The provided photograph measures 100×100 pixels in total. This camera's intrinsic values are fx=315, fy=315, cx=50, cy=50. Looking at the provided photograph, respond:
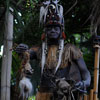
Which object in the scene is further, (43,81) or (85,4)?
(85,4)

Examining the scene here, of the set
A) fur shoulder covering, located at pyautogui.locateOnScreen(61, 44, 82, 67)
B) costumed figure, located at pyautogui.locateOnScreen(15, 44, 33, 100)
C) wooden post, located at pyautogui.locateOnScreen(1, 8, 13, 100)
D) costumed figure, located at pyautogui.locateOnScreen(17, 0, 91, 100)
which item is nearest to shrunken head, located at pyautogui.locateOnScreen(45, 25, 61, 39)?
costumed figure, located at pyautogui.locateOnScreen(17, 0, 91, 100)

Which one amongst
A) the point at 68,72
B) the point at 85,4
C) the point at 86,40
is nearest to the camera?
the point at 68,72

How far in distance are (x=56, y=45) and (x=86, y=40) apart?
1.64m

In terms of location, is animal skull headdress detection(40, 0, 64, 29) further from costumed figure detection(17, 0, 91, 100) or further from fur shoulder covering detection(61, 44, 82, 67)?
fur shoulder covering detection(61, 44, 82, 67)

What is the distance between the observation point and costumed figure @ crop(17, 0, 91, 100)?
3066 millimetres

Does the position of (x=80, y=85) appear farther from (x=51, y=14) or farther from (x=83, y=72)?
(x=51, y=14)

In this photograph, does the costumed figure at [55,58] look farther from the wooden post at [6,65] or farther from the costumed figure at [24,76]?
the wooden post at [6,65]

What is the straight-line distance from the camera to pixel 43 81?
3.10 meters

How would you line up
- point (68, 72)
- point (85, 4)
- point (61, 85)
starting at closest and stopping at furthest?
point (61, 85) < point (68, 72) < point (85, 4)

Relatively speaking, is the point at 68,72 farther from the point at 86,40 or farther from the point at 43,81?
the point at 86,40

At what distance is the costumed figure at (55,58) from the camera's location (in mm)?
3066

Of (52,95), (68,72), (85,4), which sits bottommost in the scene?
(52,95)

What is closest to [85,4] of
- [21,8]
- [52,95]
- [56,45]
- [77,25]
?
[77,25]

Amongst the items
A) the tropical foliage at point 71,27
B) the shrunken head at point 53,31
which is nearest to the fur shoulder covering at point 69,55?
the shrunken head at point 53,31
